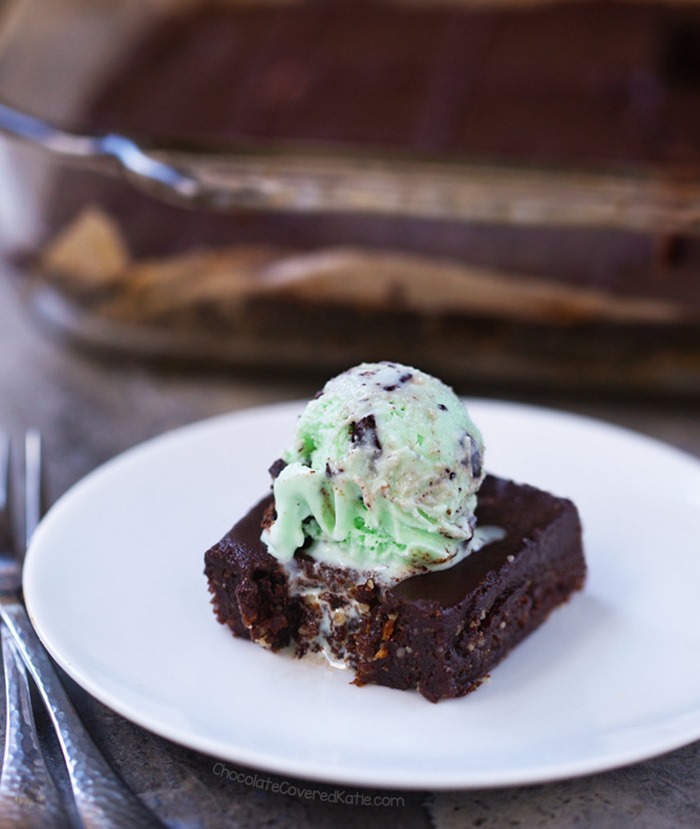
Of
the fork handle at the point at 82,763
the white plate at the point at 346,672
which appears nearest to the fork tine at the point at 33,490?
the white plate at the point at 346,672

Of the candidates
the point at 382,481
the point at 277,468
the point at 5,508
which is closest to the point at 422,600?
the point at 382,481

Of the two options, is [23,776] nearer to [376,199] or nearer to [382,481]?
[382,481]

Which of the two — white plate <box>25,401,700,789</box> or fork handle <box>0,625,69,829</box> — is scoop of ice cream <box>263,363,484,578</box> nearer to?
white plate <box>25,401,700,789</box>

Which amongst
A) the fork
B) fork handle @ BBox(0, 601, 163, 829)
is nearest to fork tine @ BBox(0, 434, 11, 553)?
the fork

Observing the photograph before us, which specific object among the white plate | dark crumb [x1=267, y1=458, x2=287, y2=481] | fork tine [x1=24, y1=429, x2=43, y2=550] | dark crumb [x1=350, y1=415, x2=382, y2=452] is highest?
dark crumb [x1=350, y1=415, x2=382, y2=452]

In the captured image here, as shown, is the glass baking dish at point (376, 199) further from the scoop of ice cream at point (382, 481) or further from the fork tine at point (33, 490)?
the scoop of ice cream at point (382, 481)

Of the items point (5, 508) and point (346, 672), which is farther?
point (5, 508)

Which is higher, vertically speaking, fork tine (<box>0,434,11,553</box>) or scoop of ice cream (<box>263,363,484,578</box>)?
scoop of ice cream (<box>263,363,484,578</box>)

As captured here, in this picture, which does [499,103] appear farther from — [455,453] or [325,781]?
[325,781]
